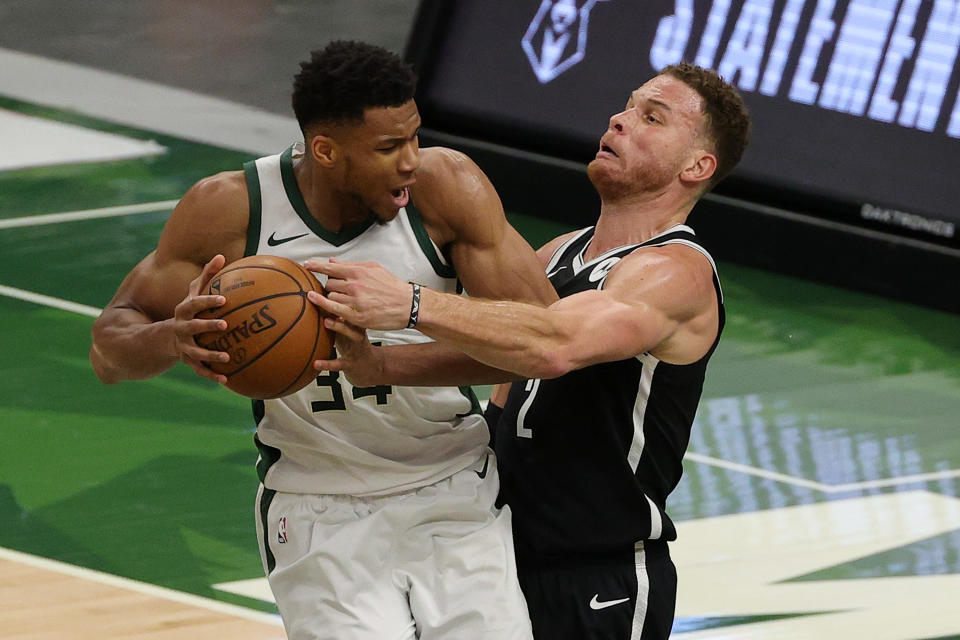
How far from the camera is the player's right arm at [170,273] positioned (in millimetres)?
3920

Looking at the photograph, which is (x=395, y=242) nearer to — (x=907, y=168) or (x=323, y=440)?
(x=323, y=440)

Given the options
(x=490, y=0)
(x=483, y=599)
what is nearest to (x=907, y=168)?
(x=490, y=0)

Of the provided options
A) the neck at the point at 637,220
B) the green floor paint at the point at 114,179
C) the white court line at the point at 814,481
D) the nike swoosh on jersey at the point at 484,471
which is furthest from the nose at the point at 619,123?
the green floor paint at the point at 114,179

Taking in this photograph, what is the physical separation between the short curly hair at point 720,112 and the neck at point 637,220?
15 cm

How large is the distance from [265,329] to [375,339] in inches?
20.9

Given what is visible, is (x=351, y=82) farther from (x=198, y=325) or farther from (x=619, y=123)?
(x=619, y=123)

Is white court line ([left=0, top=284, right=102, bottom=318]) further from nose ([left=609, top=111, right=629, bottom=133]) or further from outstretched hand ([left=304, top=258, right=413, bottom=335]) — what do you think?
outstretched hand ([left=304, top=258, right=413, bottom=335])

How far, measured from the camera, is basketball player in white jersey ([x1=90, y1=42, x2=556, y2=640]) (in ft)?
12.6

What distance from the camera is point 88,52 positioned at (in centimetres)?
1081

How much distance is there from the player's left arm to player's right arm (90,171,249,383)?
49 centimetres

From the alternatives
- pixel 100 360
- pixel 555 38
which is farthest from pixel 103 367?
pixel 555 38

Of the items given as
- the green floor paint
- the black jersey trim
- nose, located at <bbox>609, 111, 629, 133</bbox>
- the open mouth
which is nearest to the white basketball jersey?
the black jersey trim

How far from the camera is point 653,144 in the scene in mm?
4500

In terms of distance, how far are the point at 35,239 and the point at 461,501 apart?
477 cm
